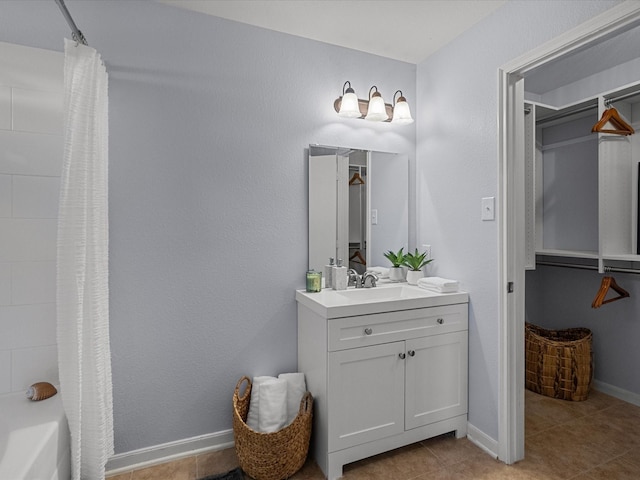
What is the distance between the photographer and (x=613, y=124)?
8.01ft

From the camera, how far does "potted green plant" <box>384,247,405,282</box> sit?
98.0 inches

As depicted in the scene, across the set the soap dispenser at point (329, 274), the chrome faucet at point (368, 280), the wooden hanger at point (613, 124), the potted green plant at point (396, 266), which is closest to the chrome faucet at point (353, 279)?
the chrome faucet at point (368, 280)

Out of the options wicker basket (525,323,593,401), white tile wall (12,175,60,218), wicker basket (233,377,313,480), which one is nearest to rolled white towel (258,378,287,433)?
wicker basket (233,377,313,480)

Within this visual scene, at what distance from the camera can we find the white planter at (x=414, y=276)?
2408 mm

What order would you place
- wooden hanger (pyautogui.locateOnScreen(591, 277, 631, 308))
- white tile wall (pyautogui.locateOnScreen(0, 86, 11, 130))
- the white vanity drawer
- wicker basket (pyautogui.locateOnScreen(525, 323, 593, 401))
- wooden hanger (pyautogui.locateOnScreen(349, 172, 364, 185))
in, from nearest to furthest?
white tile wall (pyautogui.locateOnScreen(0, 86, 11, 130)) → the white vanity drawer → wooden hanger (pyautogui.locateOnScreen(349, 172, 364, 185)) → wooden hanger (pyautogui.locateOnScreen(591, 277, 631, 308)) → wicker basket (pyautogui.locateOnScreen(525, 323, 593, 401))

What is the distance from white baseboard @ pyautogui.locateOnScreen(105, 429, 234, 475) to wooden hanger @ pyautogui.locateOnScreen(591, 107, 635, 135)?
9.99 ft

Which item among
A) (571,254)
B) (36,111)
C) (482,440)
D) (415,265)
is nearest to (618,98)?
(571,254)

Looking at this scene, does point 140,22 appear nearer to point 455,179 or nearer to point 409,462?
point 455,179

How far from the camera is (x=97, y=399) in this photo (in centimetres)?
146

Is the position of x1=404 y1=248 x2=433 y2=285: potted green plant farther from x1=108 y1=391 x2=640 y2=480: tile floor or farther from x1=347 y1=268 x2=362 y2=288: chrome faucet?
x1=108 y1=391 x2=640 y2=480: tile floor

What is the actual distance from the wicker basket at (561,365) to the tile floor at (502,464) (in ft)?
1.02

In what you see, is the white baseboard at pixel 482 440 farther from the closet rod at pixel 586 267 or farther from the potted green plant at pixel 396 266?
the closet rod at pixel 586 267

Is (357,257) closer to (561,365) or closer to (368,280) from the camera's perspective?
(368,280)

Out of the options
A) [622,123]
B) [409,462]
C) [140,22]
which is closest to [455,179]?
[622,123]
